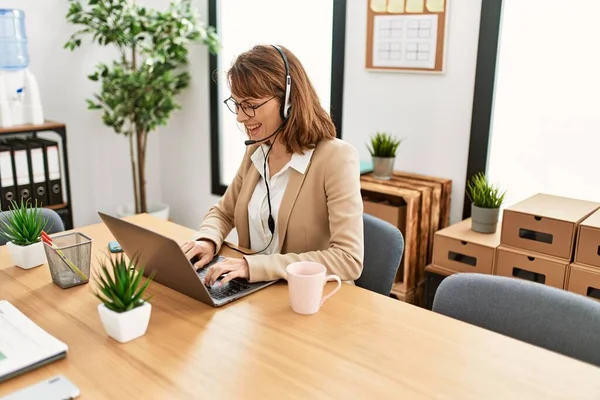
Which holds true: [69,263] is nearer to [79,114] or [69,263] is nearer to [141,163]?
[141,163]

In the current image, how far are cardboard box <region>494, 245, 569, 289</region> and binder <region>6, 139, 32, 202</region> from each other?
2.25m

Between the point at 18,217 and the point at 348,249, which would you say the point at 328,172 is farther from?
the point at 18,217

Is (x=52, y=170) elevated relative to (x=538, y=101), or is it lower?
lower

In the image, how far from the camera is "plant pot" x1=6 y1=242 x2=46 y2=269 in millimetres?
1520

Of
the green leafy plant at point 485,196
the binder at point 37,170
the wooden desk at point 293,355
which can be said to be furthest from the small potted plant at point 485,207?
the binder at point 37,170

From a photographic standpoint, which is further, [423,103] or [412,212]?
[423,103]

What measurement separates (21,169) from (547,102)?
8.08 ft

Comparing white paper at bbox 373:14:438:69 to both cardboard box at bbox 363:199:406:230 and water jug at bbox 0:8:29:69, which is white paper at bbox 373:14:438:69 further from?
water jug at bbox 0:8:29:69

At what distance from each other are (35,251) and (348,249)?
825 mm

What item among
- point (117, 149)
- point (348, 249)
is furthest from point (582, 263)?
point (117, 149)

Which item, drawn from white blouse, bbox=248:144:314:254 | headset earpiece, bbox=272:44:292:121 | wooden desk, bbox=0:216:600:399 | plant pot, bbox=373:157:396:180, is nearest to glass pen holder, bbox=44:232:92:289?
wooden desk, bbox=0:216:600:399

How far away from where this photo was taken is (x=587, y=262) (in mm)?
2064

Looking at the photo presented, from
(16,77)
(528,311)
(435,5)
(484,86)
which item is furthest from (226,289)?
(16,77)

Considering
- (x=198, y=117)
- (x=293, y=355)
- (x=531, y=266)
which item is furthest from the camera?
(x=198, y=117)
